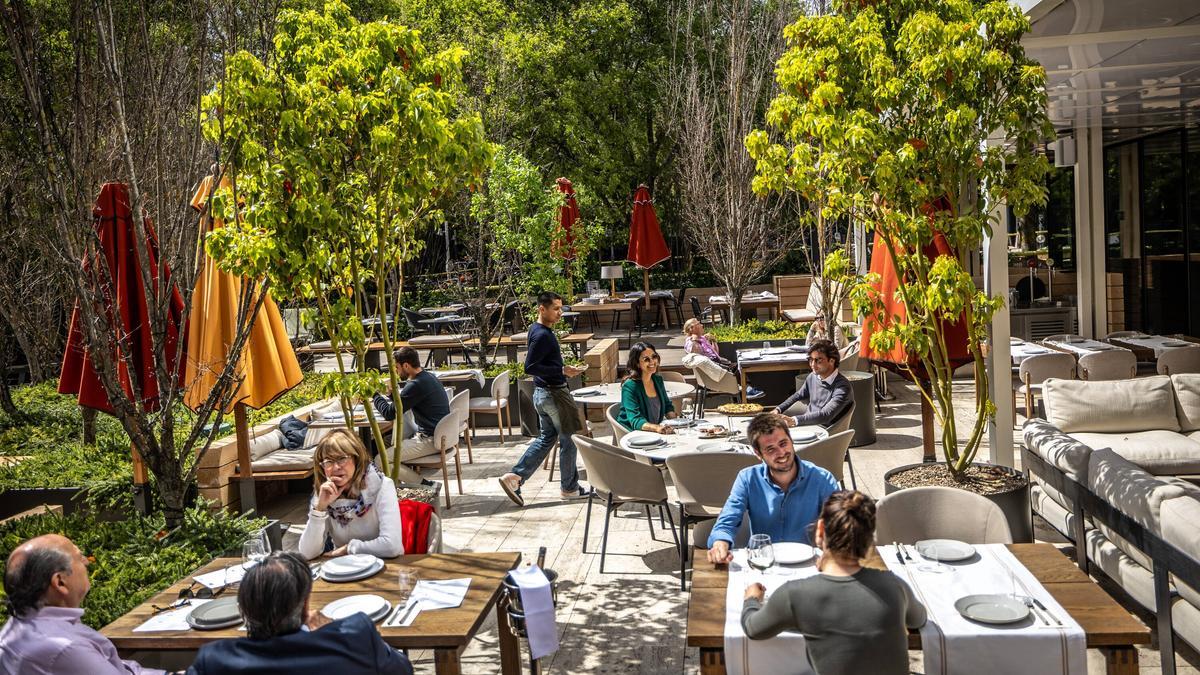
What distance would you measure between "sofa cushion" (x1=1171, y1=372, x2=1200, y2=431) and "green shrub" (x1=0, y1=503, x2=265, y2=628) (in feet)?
21.3

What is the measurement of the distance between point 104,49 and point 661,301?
17.6 metres

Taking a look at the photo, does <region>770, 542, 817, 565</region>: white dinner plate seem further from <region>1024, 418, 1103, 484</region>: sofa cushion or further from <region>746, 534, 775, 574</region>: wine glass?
<region>1024, 418, 1103, 484</region>: sofa cushion

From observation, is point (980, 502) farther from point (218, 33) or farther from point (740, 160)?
point (740, 160)

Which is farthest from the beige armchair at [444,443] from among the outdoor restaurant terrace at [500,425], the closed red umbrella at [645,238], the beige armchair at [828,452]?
the closed red umbrella at [645,238]

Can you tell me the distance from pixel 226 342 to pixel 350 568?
273 centimetres

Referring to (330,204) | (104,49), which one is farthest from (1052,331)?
(104,49)

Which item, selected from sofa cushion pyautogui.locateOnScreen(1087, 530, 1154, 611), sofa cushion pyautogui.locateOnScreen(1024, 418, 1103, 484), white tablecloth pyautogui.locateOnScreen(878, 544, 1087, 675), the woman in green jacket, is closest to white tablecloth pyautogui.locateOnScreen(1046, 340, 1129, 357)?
sofa cushion pyautogui.locateOnScreen(1024, 418, 1103, 484)

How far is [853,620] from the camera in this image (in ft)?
10.1

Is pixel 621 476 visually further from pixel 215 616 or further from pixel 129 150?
pixel 129 150

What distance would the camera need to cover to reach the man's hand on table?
4.16 m

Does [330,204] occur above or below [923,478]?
above

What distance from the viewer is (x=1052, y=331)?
1515cm

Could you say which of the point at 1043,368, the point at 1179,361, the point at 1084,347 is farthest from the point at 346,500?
the point at 1084,347

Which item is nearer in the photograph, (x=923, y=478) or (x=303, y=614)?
(x=303, y=614)
